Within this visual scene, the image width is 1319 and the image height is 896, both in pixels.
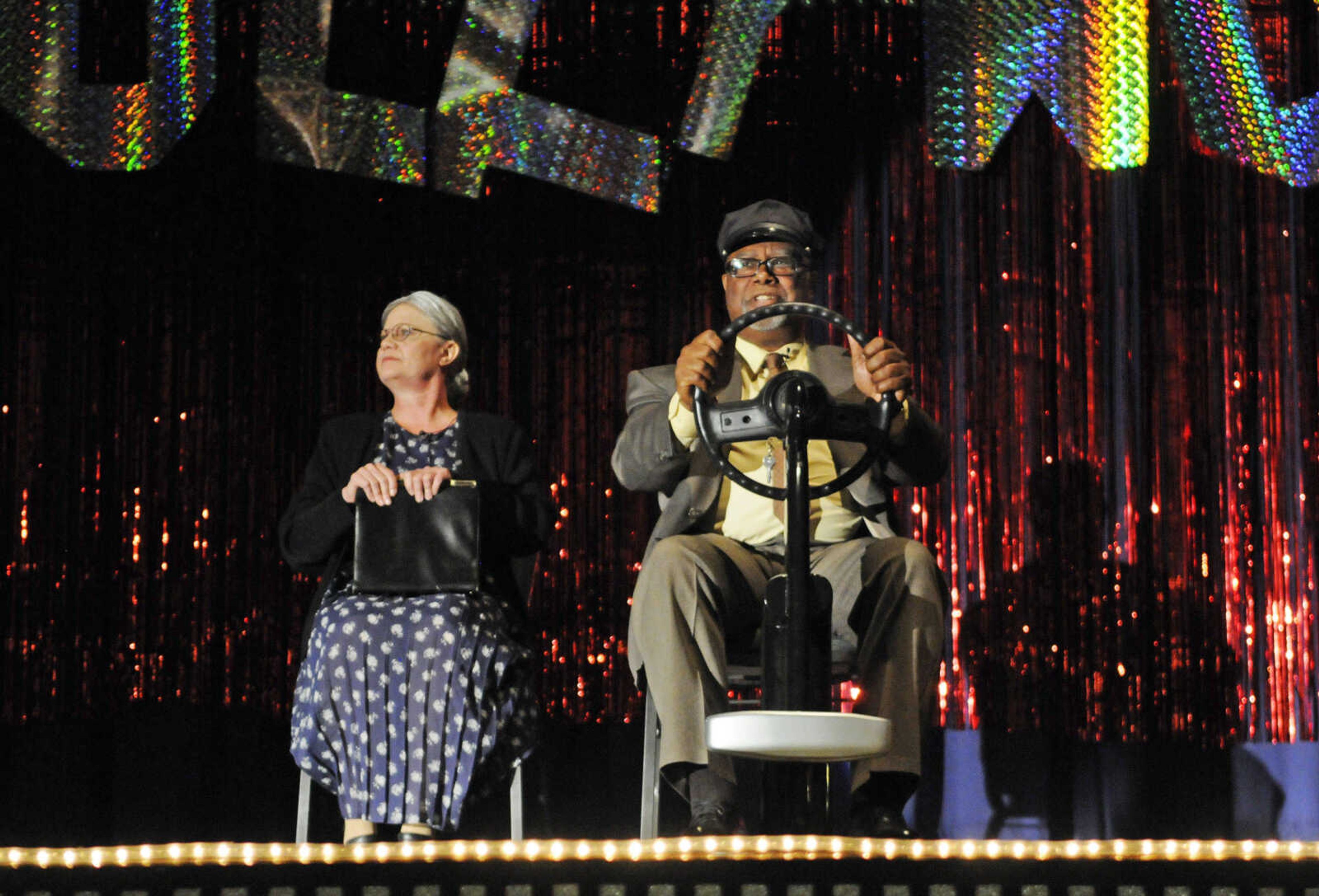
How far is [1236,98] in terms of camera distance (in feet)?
13.4

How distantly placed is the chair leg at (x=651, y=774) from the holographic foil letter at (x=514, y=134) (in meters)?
1.50

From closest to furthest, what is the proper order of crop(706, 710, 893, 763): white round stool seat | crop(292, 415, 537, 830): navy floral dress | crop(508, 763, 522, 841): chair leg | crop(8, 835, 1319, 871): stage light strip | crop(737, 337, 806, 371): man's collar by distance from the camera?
1. crop(8, 835, 1319, 871): stage light strip
2. crop(706, 710, 893, 763): white round stool seat
3. crop(292, 415, 537, 830): navy floral dress
4. crop(508, 763, 522, 841): chair leg
5. crop(737, 337, 806, 371): man's collar

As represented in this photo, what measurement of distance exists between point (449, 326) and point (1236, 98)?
1.99 metres

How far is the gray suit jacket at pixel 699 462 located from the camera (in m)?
3.03

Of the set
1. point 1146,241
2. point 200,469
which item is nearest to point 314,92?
point 200,469

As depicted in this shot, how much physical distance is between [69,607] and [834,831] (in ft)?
6.12

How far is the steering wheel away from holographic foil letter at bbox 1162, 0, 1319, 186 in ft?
5.84

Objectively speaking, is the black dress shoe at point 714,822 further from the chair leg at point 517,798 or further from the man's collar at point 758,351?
the man's collar at point 758,351

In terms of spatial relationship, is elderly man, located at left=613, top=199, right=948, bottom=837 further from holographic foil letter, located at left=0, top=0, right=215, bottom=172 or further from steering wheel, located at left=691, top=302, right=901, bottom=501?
holographic foil letter, located at left=0, top=0, right=215, bottom=172

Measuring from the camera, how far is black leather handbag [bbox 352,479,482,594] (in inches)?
120

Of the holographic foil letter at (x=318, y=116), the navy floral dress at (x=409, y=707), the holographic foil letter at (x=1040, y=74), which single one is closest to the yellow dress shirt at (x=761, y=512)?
the navy floral dress at (x=409, y=707)

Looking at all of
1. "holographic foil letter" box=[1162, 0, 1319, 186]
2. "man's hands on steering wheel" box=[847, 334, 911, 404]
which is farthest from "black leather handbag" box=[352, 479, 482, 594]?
"holographic foil letter" box=[1162, 0, 1319, 186]

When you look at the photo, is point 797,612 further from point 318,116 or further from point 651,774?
point 318,116

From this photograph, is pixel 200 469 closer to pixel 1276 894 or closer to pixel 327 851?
pixel 327 851
